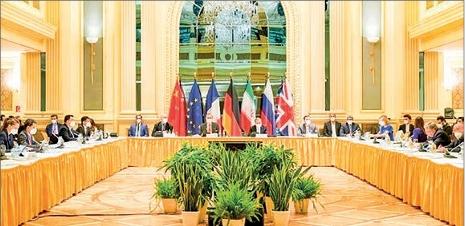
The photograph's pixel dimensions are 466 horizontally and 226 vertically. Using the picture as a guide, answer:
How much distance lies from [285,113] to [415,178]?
21.3 feet

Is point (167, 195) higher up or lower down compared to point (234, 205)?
lower down

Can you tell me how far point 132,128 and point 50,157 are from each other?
5.83 m

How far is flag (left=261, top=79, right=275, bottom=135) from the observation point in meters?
13.7

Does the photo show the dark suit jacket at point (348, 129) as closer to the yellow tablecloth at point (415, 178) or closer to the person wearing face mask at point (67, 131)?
the yellow tablecloth at point (415, 178)

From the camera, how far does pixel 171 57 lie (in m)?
15.4

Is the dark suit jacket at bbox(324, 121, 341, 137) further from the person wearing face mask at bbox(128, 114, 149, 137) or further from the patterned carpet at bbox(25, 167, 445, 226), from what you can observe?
the person wearing face mask at bbox(128, 114, 149, 137)

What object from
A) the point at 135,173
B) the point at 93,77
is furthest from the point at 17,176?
the point at 93,77

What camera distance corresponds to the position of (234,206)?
552cm

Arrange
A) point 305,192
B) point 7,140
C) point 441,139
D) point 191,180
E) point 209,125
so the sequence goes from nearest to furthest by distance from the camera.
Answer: point 191,180
point 305,192
point 7,140
point 441,139
point 209,125

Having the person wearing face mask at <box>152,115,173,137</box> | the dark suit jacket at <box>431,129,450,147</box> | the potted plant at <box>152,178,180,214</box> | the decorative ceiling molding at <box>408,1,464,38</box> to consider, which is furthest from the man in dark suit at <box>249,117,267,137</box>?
the potted plant at <box>152,178,180,214</box>

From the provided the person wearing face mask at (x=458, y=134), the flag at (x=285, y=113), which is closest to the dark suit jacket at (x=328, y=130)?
the flag at (x=285, y=113)

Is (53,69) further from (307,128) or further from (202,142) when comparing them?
(307,128)

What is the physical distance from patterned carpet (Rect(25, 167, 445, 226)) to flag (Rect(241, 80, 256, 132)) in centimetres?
410

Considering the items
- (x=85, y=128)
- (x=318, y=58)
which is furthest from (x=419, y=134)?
(x=85, y=128)
